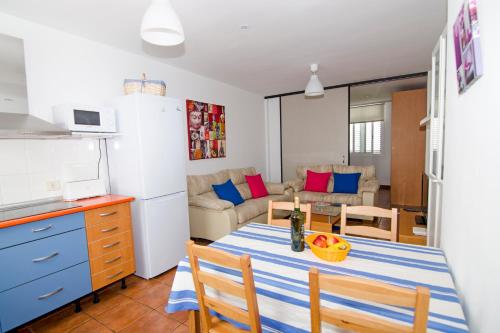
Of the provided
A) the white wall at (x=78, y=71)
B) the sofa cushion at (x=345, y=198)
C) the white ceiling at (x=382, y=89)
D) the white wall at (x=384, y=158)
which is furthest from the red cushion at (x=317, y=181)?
the white wall at (x=384, y=158)

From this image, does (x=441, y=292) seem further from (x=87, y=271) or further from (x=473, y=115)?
(x=87, y=271)

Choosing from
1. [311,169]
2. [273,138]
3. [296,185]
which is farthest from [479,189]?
[273,138]

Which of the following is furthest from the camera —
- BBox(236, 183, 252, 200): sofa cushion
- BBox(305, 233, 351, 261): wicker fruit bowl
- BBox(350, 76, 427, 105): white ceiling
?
BBox(350, 76, 427, 105): white ceiling

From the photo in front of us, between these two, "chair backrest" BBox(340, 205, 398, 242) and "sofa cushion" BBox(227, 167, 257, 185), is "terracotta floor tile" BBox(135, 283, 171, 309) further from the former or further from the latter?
"sofa cushion" BBox(227, 167, 257, 185)

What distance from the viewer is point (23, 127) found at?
1.87 m

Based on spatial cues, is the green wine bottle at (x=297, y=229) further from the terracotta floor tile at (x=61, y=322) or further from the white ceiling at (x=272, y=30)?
the terracotta floor tile at (x=61, y=322)

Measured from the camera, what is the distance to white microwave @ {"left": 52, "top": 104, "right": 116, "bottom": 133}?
2.21 m

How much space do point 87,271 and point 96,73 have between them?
193cm

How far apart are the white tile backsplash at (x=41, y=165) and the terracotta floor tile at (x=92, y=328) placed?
114cm

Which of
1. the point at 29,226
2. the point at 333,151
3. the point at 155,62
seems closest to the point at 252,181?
the point at 333,151

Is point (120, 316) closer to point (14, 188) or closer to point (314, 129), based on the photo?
point (14, 188)

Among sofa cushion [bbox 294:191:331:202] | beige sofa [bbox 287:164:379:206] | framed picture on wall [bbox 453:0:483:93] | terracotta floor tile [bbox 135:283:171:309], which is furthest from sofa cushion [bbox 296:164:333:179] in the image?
framed picture on wall [bbox 453:0:483:93]

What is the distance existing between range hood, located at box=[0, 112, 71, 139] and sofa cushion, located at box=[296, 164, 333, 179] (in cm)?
409

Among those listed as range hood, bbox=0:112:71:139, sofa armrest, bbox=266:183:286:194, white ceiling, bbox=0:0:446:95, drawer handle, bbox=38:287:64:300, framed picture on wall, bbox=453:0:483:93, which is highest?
white ceiling, bbox=0:0:446:95
